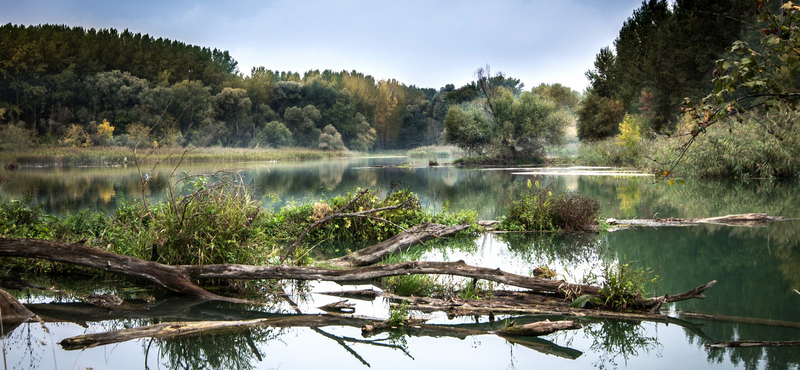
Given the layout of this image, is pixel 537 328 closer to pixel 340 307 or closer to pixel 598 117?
pixel 340 307

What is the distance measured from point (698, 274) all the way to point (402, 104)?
87.9m

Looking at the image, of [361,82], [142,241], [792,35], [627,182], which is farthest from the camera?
[361,82]

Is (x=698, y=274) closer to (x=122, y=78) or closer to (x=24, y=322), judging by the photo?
(x=24, y=322)

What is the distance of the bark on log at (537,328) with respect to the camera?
14.9ft

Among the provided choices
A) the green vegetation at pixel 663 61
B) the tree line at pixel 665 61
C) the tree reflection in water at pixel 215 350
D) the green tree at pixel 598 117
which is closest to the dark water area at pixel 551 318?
the tree reflection in water at pixel 215 350

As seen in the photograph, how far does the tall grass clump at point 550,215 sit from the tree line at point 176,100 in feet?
82.2

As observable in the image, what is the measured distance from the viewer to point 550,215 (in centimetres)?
1095

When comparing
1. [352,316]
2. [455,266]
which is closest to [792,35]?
[455,266]

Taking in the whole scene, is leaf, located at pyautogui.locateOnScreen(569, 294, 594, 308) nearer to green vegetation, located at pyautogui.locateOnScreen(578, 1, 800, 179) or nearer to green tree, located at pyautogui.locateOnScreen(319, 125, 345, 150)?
green vegetation, located at pyautogui.locateOnScreen(578, 1, 800, 179)

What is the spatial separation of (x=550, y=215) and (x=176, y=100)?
57.3 metres

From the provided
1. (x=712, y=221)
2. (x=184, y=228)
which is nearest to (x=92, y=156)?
(x=184, y=228)

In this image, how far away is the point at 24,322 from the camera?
494 cm

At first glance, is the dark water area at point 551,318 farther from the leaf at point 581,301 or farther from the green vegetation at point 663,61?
the green vegetation at point 663,61

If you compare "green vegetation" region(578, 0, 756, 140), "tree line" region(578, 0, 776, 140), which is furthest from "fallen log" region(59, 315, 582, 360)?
"tree line" region(578, 0, 776, 140)
